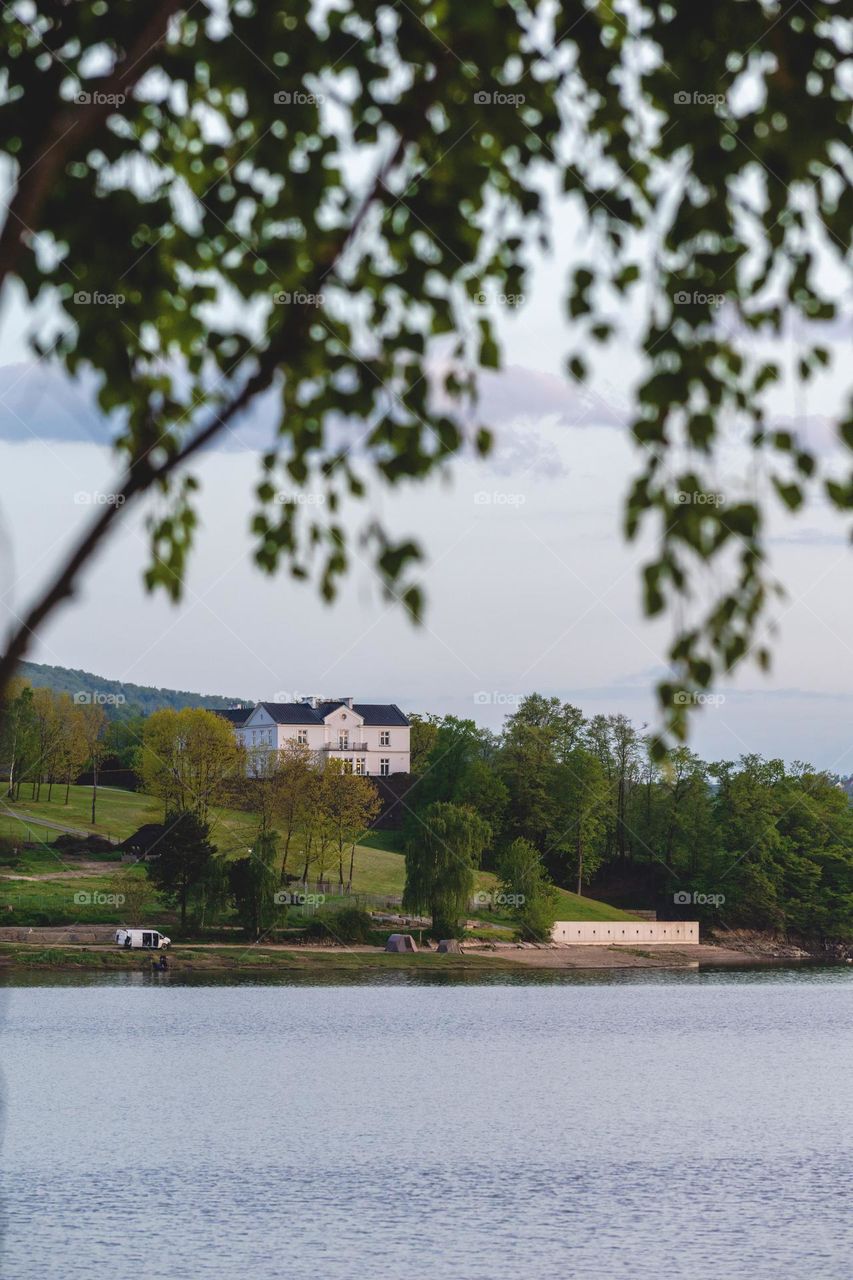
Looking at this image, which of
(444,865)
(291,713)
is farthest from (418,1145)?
(291,713)

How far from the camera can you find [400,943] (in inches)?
3196

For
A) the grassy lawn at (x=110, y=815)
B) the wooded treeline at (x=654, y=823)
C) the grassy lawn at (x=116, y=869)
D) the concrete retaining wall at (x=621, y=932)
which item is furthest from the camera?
the wooded treeline at (x=654, y=823)

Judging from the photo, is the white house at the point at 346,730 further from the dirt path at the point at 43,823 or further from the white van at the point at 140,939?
the white van at the point at 140,939

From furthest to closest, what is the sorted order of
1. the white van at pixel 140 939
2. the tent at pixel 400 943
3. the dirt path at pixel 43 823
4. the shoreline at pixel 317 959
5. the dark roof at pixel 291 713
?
the dark roof at pixel 291 713, the dirt path at pixel 43 823, the tent at pixel 400 943, the white van at pixel 140 939, the shoreline at pixel 317 959

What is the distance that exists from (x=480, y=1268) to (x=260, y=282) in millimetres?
18750

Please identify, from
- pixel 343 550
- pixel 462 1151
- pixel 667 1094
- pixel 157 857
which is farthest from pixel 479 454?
pixel 157 857

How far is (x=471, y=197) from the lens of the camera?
5.66 m

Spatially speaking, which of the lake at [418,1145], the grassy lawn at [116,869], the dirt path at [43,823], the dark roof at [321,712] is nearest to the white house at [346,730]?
the dark roof at [321,712]

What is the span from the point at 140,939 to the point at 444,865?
16.5 meters

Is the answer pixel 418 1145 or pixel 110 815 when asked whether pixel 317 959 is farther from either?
pixel 418 1145

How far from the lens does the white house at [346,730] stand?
423 ft

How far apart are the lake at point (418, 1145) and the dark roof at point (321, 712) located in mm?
67190

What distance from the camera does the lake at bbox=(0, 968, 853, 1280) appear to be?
2266cm

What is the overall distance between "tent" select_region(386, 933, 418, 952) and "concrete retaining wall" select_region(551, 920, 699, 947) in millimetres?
14063
